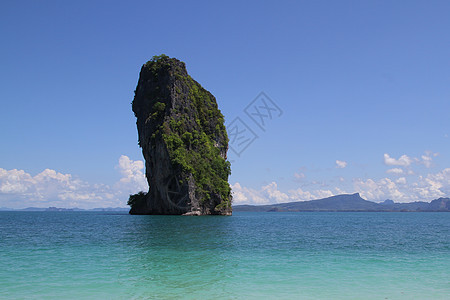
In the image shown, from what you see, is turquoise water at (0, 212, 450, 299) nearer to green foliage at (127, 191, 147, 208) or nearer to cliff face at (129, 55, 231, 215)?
cliff face at (129, 55, 231, 215)

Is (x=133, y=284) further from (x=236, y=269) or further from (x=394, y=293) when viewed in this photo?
(x=394, y=293)

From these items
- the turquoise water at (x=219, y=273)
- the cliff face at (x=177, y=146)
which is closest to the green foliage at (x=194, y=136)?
the cliff face at (x=177, y=146)

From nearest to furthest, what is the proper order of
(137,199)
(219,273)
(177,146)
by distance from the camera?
(219,273) → (177,146) → (137,199)

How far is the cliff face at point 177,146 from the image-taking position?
65.9 metres

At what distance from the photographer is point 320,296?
1088 centimetres

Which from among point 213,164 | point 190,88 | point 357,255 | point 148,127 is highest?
point 190,88

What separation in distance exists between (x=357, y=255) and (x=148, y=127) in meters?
57.4

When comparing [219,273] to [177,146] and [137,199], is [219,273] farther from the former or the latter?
[137,199]

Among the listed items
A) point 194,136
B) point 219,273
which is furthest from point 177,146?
point 219,273

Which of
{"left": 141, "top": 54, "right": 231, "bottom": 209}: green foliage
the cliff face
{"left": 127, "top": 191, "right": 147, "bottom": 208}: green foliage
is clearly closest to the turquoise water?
the cliff face

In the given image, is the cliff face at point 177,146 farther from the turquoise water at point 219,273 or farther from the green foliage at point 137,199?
the turquoise water at point 219,273

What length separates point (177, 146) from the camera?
67.0m

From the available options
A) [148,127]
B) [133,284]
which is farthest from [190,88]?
[133,284]

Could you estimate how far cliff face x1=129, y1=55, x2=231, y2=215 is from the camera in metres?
65.9
